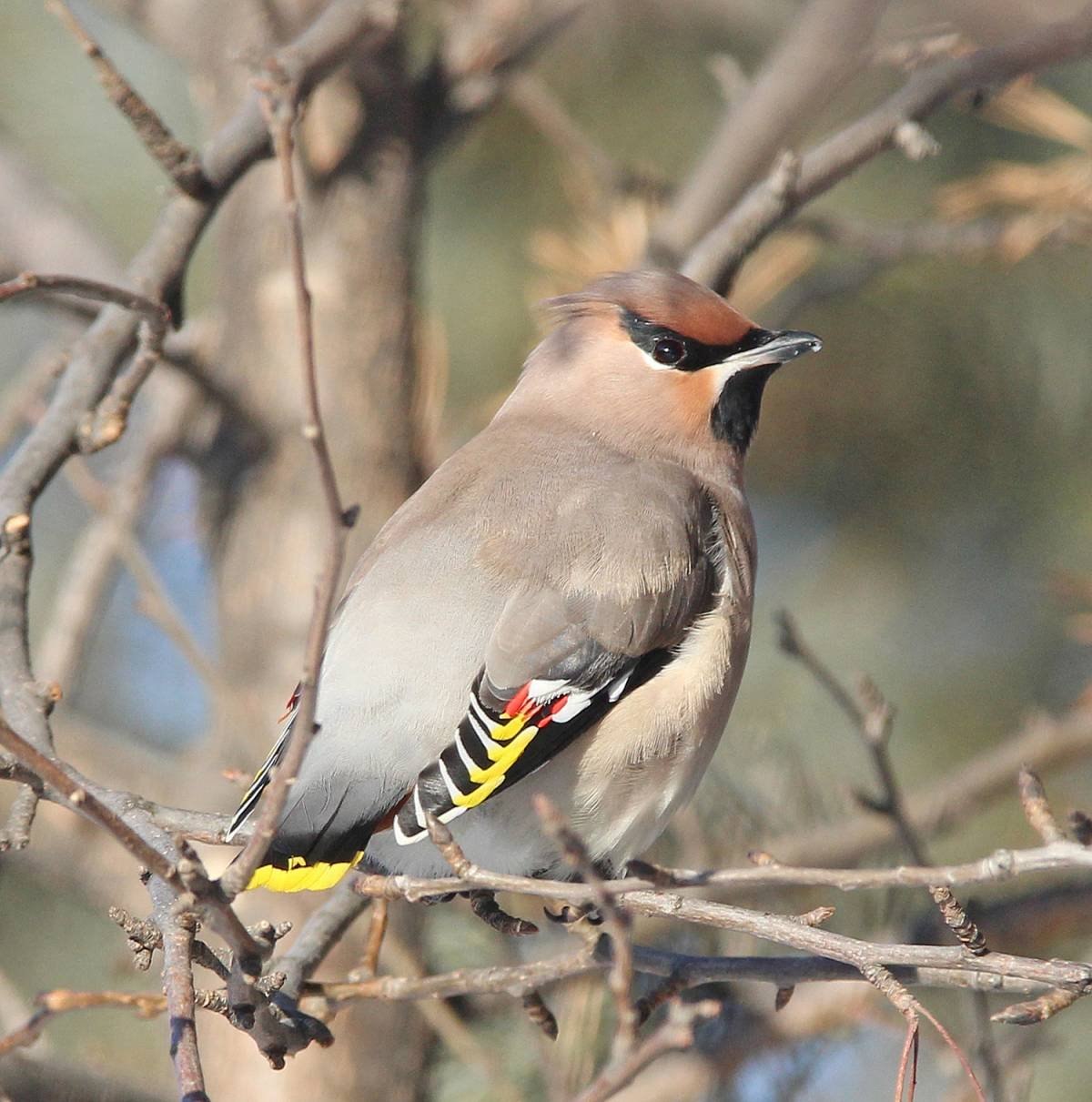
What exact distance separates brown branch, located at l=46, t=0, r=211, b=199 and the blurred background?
0.85 feet

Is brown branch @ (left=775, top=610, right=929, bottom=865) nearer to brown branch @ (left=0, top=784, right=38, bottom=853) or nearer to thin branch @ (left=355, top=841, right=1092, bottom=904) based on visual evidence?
thin branch @ (left=355, top=841, right=1092, bottom=904)

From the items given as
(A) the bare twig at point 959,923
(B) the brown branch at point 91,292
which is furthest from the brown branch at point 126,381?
(A) the bare twig at point 959,923

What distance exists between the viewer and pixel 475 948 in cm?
436

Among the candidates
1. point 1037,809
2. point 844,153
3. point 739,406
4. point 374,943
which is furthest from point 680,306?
point 1037,809

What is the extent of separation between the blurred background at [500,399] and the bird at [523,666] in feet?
1.80

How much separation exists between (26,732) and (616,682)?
105 centimetres

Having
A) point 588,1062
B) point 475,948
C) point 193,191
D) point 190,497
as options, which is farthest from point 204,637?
point 193,191

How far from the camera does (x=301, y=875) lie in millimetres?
2635

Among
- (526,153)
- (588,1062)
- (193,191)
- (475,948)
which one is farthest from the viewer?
(526,153)

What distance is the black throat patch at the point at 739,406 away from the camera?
12.7 ft

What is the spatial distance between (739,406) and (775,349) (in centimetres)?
21

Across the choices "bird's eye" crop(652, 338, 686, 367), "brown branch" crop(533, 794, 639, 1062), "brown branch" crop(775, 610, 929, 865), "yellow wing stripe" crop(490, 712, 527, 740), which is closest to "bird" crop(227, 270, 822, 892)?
"yellow wing stripe" crop(490, 712, 527, 740)

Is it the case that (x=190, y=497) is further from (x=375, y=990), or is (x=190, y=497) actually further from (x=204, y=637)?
(x=375, y=990)

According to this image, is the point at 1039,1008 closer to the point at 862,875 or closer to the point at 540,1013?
the point at 862,875
